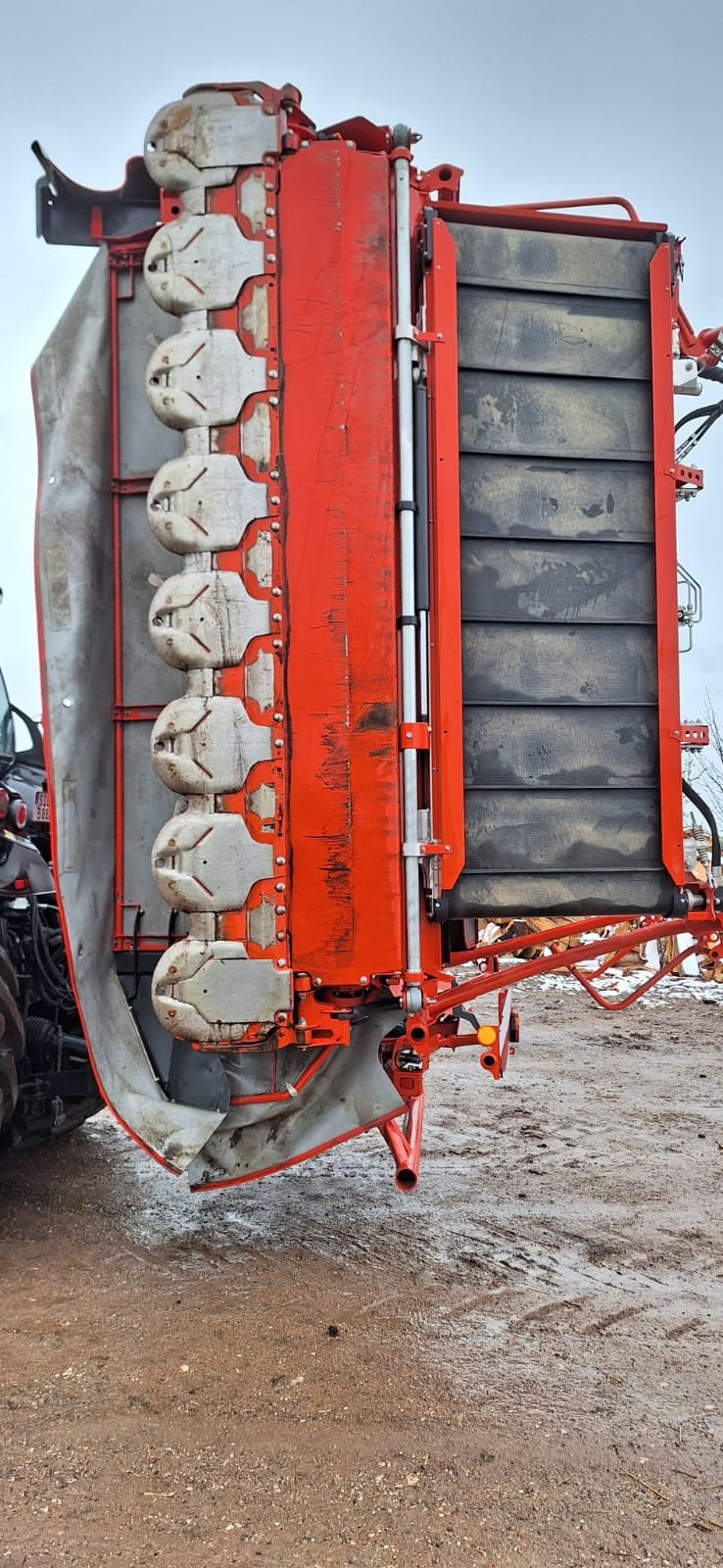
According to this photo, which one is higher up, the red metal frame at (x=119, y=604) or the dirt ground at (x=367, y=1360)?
the red metal frame at (x=119, y=604)

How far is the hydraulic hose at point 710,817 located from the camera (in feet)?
11.1

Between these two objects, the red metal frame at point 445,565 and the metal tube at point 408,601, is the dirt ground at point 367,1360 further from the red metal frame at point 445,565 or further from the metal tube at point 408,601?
the red metal frame at point 445,565

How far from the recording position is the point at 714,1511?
2.50 meters

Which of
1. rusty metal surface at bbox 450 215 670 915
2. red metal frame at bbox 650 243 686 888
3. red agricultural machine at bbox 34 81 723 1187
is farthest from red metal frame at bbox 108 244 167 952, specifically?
red metal frame at bbox 650 243 686 888

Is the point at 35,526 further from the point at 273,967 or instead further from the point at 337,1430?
the point at 337,1430

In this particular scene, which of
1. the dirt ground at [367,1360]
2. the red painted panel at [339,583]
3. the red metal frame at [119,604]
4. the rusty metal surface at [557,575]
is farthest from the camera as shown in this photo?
the red metal frame at [119,604]

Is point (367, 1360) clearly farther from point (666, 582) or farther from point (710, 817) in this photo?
point (666, 582)

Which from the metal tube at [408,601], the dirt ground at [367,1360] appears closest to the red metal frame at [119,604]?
the metal tube at [408,601]

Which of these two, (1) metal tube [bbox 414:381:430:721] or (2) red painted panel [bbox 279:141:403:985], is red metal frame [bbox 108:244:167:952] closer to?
(2) red painted panel [bbox 279:141:403:985]

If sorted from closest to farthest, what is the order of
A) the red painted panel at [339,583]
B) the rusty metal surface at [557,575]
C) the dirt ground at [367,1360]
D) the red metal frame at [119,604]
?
1. the dirt ground at [367,1360]
2. the red painted panel at [339,583]
3. the rusty metal surface at [557,575]
4. the red metal frame at [119,604]

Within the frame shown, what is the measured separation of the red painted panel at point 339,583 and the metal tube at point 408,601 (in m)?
0.03

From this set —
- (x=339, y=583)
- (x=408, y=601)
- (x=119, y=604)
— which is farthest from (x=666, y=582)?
(x=119, y=604)

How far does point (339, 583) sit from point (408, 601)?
21 centimetres

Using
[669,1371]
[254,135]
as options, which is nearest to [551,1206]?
[669,1371]
